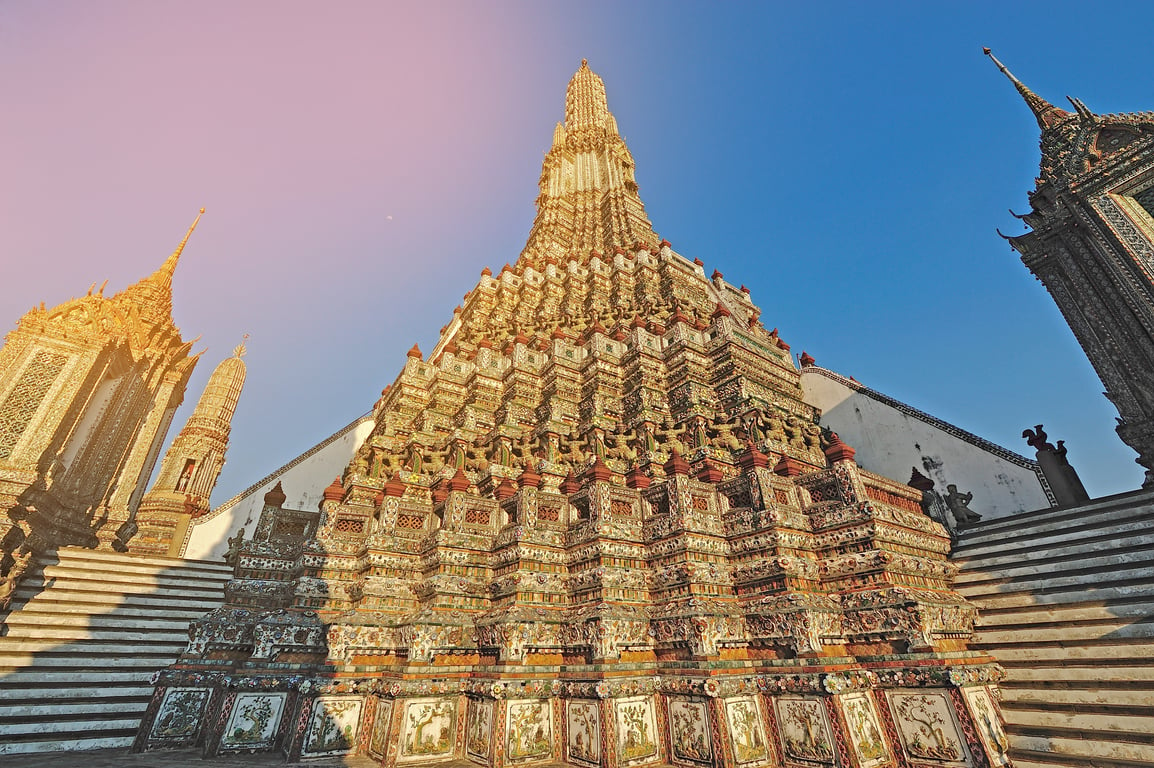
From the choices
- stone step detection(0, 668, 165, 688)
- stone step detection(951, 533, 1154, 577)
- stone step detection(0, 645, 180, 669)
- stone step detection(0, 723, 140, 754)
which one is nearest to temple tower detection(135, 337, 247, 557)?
stone step detection(0, 645, 180, 669)

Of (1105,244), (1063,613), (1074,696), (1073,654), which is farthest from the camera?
(1105,244)

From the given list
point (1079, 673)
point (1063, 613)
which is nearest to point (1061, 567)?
point (1063, 613)

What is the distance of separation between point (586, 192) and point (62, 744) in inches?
1214

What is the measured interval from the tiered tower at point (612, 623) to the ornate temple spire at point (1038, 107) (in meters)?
15.5

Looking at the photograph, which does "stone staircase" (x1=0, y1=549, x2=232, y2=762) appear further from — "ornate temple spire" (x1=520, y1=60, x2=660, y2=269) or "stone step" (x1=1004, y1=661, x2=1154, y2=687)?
"ornate temple spire" (x1=520, y1=60, x2=660, y2=269)

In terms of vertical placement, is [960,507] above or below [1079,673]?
above

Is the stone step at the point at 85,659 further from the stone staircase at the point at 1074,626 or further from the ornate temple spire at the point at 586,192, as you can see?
the ornate temple spire at the point at 586,192

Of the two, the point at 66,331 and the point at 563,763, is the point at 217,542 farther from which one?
the point at 563,763

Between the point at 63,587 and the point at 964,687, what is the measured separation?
53.1ft

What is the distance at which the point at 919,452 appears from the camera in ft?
42.4

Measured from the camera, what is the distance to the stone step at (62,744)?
7504mm

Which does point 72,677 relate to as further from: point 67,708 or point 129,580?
point 129,580

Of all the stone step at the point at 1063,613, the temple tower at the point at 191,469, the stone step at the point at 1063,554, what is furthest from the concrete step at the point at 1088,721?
the temple tower at the point at 191,469

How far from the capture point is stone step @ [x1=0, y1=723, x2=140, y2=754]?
750cm
